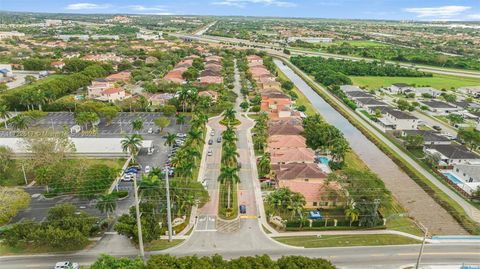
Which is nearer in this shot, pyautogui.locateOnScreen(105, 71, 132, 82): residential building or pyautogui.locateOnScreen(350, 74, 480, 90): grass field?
pyautogui.locateOnScreen(105, 71, 132, 82): residential building

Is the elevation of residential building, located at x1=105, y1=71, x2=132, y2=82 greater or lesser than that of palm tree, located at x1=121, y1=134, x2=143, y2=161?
greater

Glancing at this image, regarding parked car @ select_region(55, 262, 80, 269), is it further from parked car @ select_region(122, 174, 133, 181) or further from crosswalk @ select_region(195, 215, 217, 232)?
parked car @ select_region(122, 174, 133, 181)

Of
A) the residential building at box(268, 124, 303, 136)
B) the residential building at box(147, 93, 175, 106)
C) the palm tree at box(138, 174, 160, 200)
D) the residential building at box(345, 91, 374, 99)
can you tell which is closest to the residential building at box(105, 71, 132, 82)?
the residential building at box(147, 93, 175, 106)

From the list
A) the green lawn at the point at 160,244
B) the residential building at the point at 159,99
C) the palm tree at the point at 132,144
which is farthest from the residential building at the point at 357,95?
the green lawn at the point at 160,244

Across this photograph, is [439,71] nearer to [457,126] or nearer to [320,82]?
[320,82]

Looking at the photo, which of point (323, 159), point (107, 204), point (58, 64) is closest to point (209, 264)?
point (107, 204)

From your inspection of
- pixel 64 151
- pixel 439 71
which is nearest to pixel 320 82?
pixel 439 71
